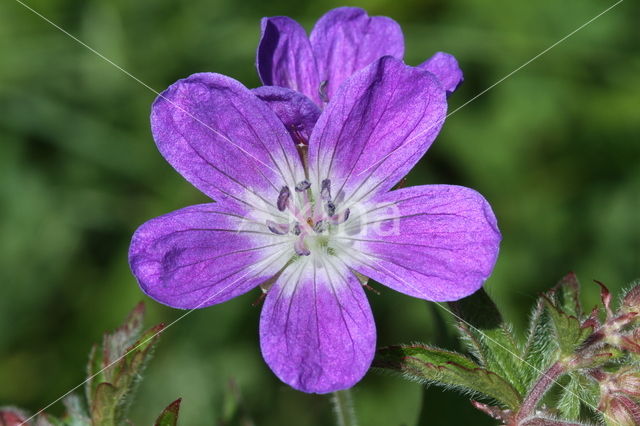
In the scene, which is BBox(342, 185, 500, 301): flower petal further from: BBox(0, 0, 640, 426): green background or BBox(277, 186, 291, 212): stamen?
BBox(0, 0, 640, 426): green background

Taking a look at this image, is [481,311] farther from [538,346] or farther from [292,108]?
[292,108]

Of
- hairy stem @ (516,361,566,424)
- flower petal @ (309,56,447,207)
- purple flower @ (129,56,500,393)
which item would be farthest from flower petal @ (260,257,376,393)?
hairy stem @ (516,361,566,424)

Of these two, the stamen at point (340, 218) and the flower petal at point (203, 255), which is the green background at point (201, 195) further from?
the flower petal at point (203, 255)

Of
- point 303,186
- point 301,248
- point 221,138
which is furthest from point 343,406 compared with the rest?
point 221,138

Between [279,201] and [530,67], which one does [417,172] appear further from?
[279,201]

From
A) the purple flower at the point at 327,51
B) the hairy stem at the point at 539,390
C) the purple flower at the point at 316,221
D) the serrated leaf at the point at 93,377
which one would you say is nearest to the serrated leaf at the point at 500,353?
→ the hairy stem at the point at 539,390
